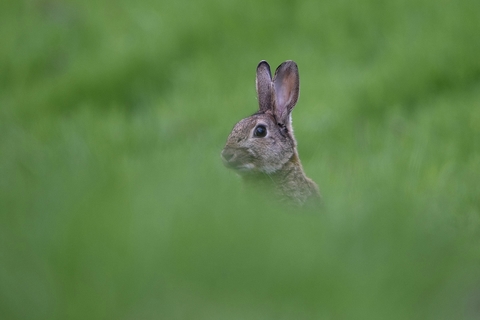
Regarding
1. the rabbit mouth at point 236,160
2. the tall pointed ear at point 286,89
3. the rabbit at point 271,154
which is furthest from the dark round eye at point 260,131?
the tall pointed ear at point 286,89

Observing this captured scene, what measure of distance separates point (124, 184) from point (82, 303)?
0.93 meters

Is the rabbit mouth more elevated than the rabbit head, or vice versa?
the rabbit head

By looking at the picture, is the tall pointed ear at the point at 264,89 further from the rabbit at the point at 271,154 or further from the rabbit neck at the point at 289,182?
the rabbit neck at the point at 289,182

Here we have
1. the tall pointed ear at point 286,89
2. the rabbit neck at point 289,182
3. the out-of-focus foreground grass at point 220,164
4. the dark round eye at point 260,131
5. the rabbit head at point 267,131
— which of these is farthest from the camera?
the tall pointed ear at point 286,89

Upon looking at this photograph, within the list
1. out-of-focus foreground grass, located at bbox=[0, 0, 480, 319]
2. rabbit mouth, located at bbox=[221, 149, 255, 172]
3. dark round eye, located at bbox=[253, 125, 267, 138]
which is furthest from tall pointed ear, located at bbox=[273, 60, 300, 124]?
rabbit mouth, located at bbox=[221, 149, 255, 172]

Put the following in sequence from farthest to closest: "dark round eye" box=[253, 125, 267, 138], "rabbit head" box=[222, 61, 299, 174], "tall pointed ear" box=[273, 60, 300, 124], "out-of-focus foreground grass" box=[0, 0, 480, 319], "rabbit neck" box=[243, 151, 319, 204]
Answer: "tall pointed ear" box=[273, 60, 300, 124] → "dark round eye" box=[253, 125, 267, 138] → "rabbit head" box=[222, 61, 299, 174] → "rabbit neck" box=[243, 151, 319, 204] → "out-of-focus foreground grass" box=[0, 0, 480, 319]

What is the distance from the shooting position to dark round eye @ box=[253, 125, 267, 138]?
634 cm

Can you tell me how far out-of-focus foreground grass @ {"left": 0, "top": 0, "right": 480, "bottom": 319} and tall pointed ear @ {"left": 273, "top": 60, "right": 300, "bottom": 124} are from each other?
2.06ft

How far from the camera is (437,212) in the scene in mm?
5227

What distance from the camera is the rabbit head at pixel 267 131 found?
6176mm

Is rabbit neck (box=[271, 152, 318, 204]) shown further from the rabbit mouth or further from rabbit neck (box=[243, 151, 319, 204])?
the rabbit mouth

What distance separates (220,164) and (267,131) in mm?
556

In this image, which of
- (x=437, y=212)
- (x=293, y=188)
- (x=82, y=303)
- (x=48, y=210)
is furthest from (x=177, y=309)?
(x=293, y=188)

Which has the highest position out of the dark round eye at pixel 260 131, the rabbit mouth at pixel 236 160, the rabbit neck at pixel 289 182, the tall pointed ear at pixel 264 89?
the tall pointed ear at pixel 264 89
